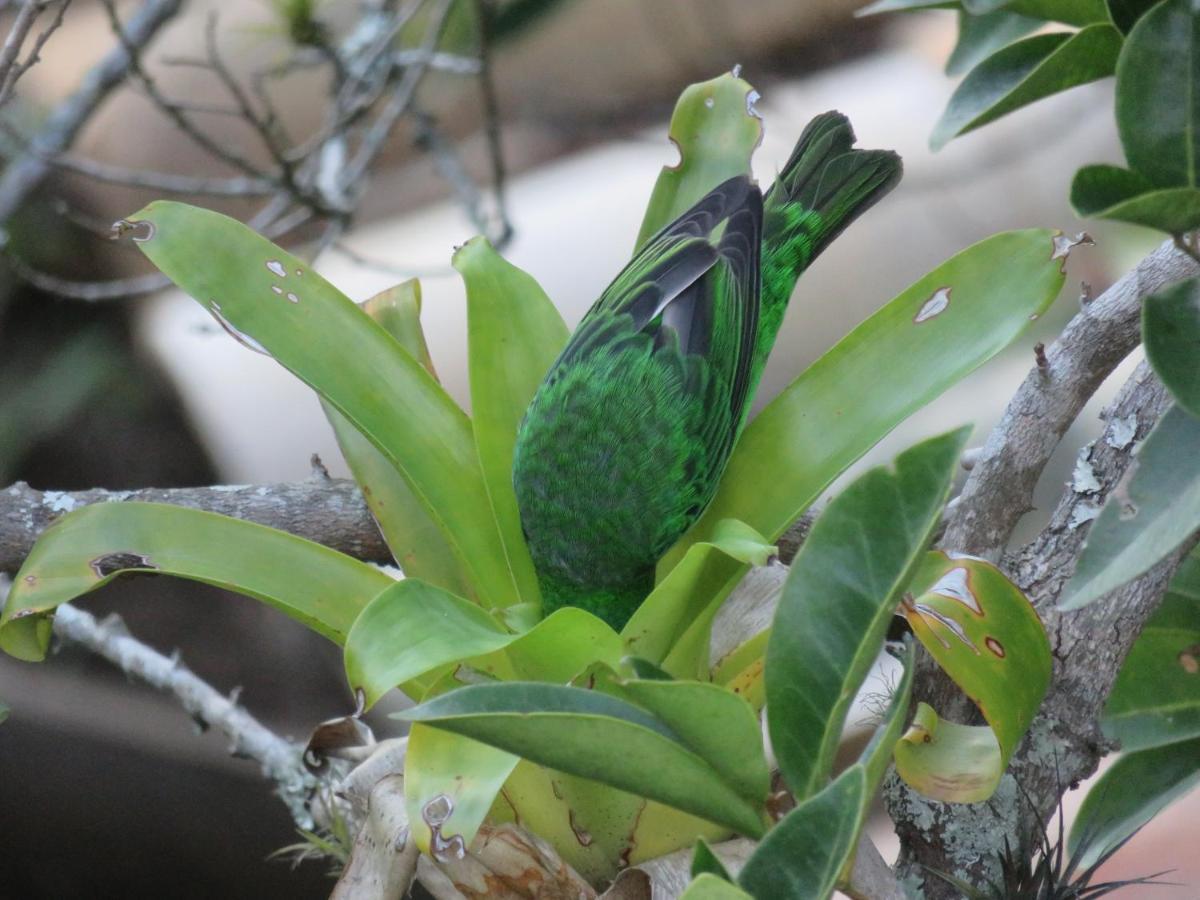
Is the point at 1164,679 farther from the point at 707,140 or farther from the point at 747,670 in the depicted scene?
the point at 707,140

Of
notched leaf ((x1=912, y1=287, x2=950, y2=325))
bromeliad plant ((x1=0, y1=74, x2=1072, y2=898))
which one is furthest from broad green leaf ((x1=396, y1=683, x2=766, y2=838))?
notched leaf ((x1=912, y1=287, x2=950, y2=325))

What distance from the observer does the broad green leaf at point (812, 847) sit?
60cm

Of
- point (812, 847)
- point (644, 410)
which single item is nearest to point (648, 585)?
point (644, 410)

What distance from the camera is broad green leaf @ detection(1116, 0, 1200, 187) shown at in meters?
0.70

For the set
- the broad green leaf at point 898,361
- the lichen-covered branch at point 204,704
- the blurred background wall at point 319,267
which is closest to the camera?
the broad green leaf at point 898,361

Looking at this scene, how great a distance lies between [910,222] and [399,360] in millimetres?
2888

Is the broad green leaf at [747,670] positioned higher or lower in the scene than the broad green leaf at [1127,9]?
lower

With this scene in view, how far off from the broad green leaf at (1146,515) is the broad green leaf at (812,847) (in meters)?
0.15

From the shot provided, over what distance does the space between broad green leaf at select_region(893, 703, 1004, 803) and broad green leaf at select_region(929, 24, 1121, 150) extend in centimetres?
45

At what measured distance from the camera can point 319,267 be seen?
344cm

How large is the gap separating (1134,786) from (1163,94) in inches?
21.9

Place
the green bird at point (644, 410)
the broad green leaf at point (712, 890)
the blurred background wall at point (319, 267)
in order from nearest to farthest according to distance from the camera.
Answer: the broad green leaf at point (712, 890)
the green bird at point (644, 410)
the blurred background wall at point (319, 267)

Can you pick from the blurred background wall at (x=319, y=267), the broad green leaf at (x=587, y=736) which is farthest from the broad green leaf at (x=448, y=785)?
the blurred background wall at (x=319, y=267)

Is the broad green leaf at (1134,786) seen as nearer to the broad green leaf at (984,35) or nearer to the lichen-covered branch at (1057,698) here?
the lichen-covered branch at (1057,698)
